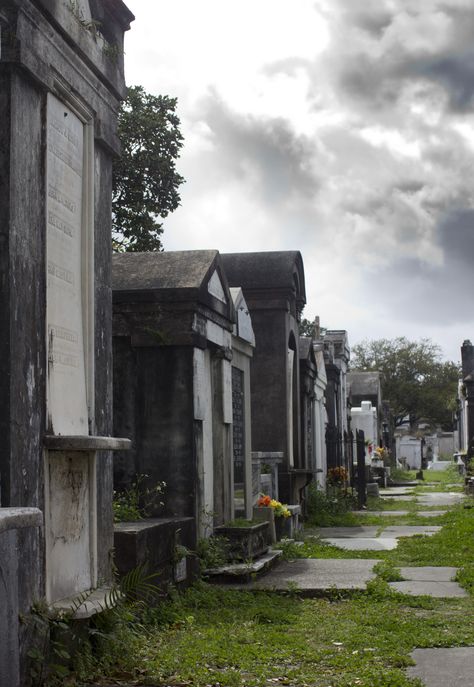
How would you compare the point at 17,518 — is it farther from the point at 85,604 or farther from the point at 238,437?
the point at 238,437

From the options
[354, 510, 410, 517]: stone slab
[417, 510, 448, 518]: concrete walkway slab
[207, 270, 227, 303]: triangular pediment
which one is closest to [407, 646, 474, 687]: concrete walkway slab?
[207, 270, 227, 303]: triangular pediment

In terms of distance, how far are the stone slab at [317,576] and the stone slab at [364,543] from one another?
1352mm

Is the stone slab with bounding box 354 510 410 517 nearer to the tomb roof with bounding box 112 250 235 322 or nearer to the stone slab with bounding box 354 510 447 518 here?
the stone slab with bounding box 354 510 447 518

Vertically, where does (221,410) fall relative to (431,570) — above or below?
above

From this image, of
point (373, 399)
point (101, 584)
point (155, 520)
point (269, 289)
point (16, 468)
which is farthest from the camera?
point (373, 399)

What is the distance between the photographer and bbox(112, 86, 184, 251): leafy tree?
1895 cm

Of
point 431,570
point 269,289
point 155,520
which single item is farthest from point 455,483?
point 155,520

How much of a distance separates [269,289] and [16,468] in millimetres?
10201

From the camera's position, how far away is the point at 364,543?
12.3m

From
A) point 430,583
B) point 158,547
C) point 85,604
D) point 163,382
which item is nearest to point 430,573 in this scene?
point 430,583

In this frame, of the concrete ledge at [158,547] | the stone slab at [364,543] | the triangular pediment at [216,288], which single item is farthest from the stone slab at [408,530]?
the concrete ledge at [158,547]

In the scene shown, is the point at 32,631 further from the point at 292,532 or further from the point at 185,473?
the point at 292,532

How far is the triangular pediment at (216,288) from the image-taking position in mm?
8961

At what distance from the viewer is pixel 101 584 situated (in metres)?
5.91
